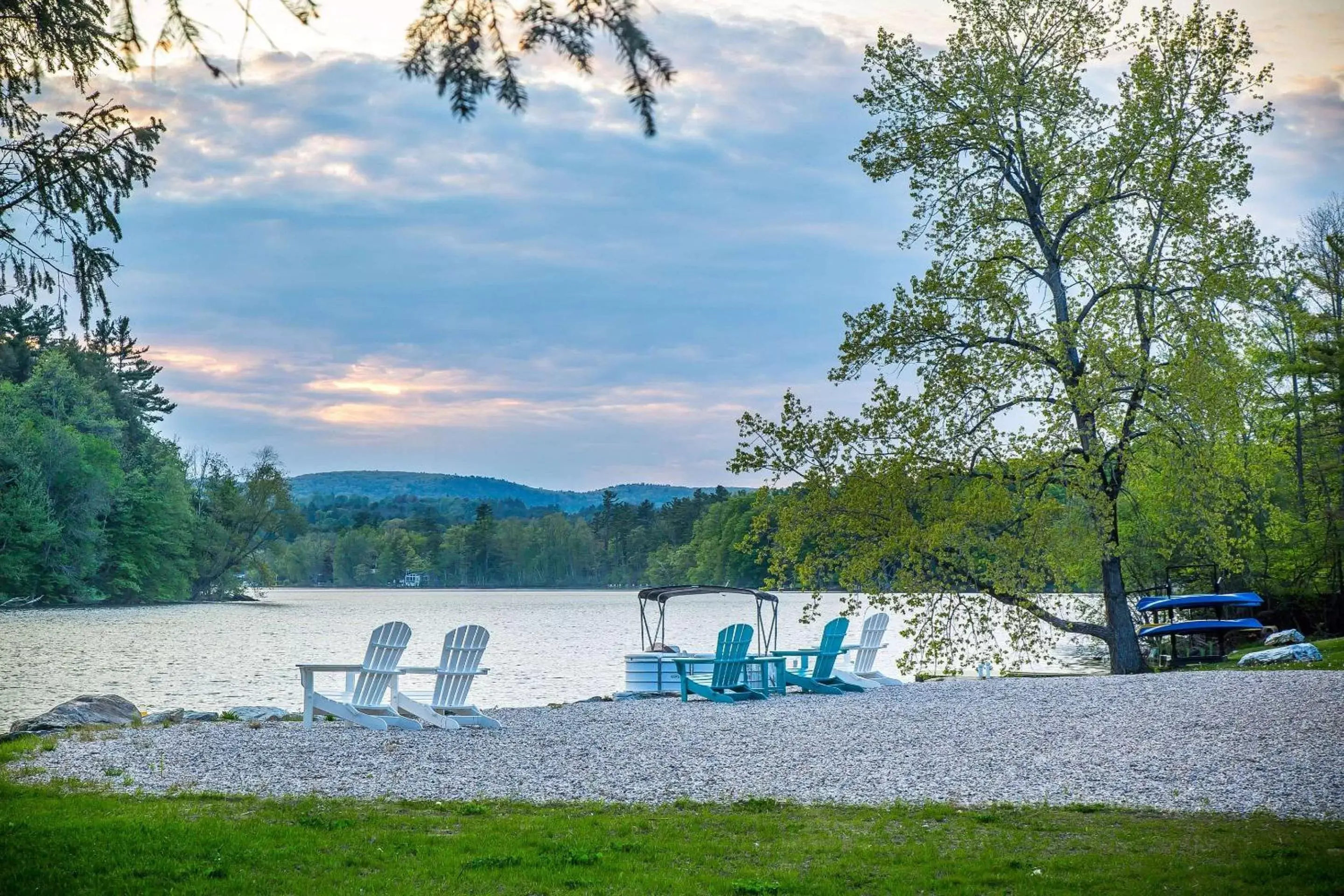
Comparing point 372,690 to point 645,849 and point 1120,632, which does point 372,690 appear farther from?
point 1120,632

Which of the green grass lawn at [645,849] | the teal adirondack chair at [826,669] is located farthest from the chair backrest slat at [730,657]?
the green grass lawn at [645,849]

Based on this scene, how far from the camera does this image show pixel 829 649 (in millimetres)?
18656

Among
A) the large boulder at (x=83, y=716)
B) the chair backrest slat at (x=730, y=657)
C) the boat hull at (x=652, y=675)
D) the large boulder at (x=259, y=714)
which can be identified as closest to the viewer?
the large boulder at (x=83, y=716)

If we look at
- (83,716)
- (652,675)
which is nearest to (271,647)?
(652,675)

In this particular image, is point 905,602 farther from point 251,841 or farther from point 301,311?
point 251,841

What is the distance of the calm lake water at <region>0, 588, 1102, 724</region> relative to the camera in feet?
84.5

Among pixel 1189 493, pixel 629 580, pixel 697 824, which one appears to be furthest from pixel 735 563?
pixel 697 824

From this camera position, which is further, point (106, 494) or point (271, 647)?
point (106, 494)

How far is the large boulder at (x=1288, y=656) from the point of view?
18594mm

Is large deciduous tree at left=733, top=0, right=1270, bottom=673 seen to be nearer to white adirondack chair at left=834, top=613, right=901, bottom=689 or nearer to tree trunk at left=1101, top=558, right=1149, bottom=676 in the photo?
tree trunk at left=1101, top=558, right=1149, bottom=676

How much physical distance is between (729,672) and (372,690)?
5998mm

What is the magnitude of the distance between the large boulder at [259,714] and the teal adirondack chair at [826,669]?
769 cm

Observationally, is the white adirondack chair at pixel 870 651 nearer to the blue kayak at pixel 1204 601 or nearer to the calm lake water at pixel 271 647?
the calm lake water at pixel 271 647

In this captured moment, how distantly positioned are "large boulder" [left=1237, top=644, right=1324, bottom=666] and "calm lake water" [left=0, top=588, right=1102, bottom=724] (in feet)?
44.6
